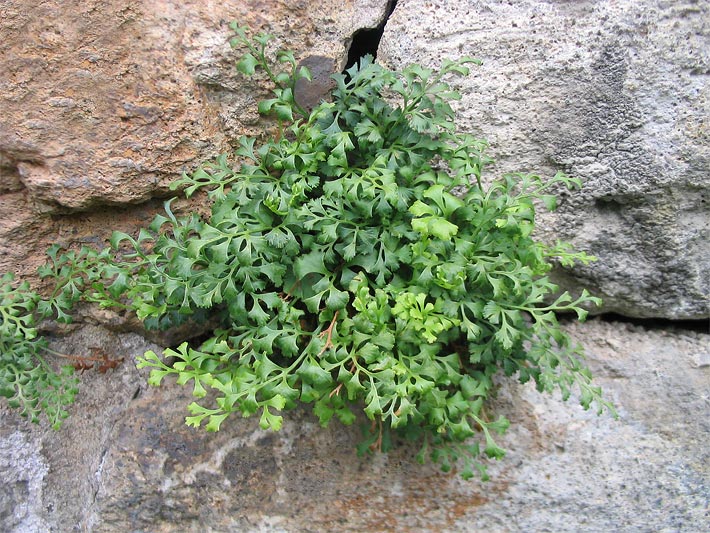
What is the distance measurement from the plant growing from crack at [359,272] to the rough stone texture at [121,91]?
0.12m

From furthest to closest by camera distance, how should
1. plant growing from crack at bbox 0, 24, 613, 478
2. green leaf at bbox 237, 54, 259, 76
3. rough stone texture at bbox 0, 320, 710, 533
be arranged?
rough stone texture at bbox 0, 320, 710, 533 → green leaf at bbox 237, 54, 259, 76 → plant growing from crack at bbox 0, 24, 613, 478

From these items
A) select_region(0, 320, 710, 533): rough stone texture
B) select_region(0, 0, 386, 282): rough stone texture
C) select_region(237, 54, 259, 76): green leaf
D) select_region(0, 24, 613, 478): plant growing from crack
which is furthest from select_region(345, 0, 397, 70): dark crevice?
select_region(0, 320, 710, 533): rough stone texture

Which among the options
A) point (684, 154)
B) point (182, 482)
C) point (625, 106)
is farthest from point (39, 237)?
point (684, 154)

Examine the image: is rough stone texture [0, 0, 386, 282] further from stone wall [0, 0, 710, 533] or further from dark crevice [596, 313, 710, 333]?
dark crevice [596, 313, 710, 333]

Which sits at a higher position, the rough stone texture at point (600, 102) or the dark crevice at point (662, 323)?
the rough stone texture at point (600, 102)

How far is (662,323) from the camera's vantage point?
2611mm

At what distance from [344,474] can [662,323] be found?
1460mm

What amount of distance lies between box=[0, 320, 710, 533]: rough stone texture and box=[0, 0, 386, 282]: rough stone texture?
0.82 meters

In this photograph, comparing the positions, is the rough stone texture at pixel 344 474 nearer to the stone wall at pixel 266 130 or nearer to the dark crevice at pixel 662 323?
the stone wall at pixel 266 130

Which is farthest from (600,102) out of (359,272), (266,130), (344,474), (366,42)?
(344,474)

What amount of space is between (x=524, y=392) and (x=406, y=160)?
1033 mm

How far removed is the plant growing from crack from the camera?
1.88 m

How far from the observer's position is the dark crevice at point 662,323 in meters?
2.58

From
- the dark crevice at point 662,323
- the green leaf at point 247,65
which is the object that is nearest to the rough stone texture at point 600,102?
the dark crevice at point 662,323
